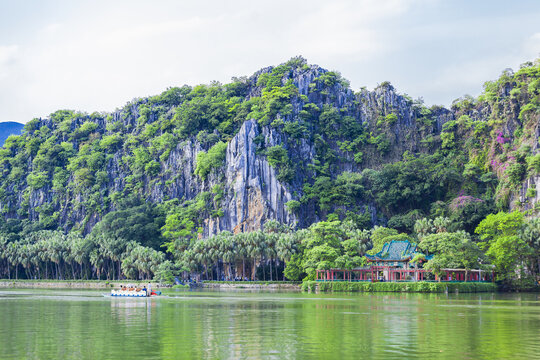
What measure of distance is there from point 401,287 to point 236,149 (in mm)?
61908

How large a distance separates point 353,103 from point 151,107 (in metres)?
52.7

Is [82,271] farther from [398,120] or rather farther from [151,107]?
[398,120]

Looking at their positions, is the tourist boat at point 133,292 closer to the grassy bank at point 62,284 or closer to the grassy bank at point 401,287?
the grassy bank at point 401,287

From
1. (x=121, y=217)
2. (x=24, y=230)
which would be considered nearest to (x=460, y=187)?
(x=121, y=217)

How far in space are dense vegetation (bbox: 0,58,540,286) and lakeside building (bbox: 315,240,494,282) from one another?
2095 mm

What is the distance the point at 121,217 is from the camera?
130m

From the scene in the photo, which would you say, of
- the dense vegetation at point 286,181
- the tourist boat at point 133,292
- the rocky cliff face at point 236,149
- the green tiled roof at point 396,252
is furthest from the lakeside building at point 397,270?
the rocky cliff face at point 236,149

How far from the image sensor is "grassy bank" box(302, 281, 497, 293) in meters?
80.2

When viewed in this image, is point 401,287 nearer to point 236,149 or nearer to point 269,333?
point 269,333

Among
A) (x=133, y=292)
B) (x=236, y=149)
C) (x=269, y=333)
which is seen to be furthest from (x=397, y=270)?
(x=269, y=333)

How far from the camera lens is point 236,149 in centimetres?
13500

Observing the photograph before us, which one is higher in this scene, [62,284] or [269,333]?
[269,333]

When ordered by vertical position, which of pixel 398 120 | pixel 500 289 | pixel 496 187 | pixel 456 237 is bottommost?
pixel 500 289

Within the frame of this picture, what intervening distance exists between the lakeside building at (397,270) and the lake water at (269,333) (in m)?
41.0
